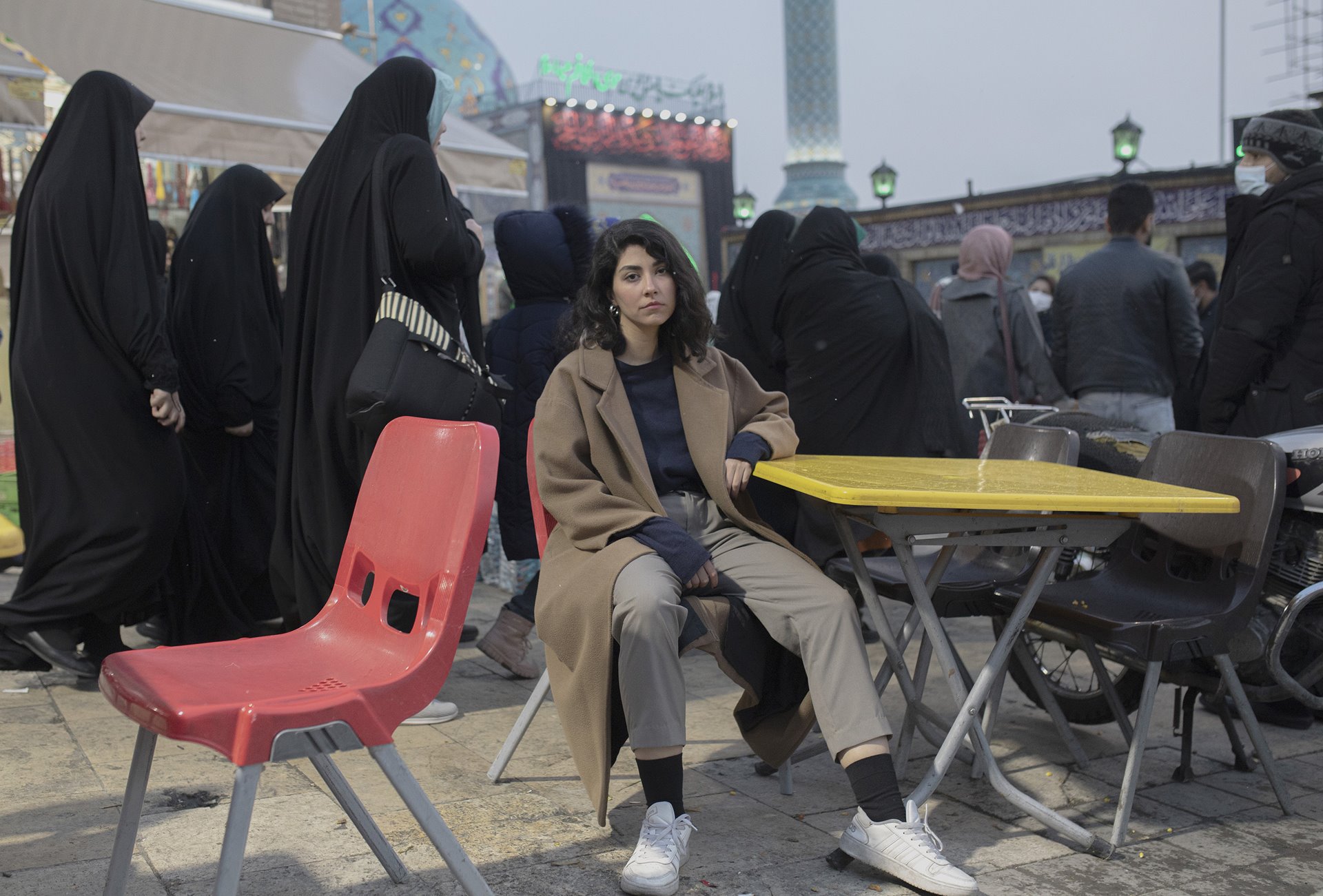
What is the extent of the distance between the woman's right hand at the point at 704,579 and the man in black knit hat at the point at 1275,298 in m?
2.19

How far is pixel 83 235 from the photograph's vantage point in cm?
380

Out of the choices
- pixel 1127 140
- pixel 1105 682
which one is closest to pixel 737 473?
pixel 1105 682

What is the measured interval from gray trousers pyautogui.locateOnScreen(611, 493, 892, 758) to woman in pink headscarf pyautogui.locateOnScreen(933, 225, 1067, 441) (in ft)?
10.5

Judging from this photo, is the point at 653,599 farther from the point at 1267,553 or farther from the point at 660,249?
the point at 1267,553

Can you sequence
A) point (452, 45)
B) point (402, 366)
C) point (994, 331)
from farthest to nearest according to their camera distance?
point (452, 45)
point (994, 331)
point (402, 366)

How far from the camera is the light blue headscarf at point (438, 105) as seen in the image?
12.8ft

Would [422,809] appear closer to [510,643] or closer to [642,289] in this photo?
[642,289]

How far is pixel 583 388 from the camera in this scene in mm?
2914

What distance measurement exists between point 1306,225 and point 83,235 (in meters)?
3.82

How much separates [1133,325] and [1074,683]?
6.32ft

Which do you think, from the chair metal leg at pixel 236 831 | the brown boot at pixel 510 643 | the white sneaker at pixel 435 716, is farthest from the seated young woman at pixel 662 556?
the brown boot at pixel 510 643

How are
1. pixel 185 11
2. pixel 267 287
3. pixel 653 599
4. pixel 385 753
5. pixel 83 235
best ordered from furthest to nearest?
pixel 185 11, pixel 267 287, pixel 83 235, pixel 653 599, pixel 385 753

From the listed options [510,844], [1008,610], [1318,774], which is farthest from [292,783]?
[1318,774]

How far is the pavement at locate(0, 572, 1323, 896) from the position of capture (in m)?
2.54
